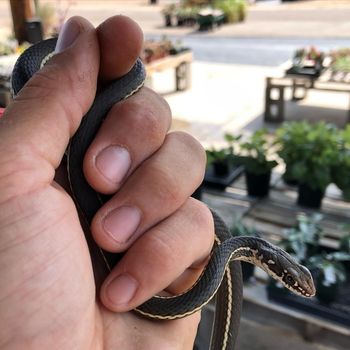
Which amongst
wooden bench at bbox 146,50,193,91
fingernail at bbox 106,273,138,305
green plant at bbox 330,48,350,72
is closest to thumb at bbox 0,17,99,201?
fingernail at bbox 106,273,138,305

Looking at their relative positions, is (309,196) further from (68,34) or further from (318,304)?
(68,34)

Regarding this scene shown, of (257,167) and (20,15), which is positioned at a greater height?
(20,15)

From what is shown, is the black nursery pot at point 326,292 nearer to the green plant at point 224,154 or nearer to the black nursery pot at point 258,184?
the black nursery pot at point 258,184

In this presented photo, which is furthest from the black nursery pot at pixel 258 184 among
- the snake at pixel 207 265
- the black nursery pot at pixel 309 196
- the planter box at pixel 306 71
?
the planter box at pixel 306 71

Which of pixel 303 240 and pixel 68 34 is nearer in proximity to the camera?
pixel 68 34

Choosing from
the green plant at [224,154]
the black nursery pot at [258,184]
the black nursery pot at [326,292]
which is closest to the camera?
the black nursery pot at [326,292]

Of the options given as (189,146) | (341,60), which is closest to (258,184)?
(189,146)
